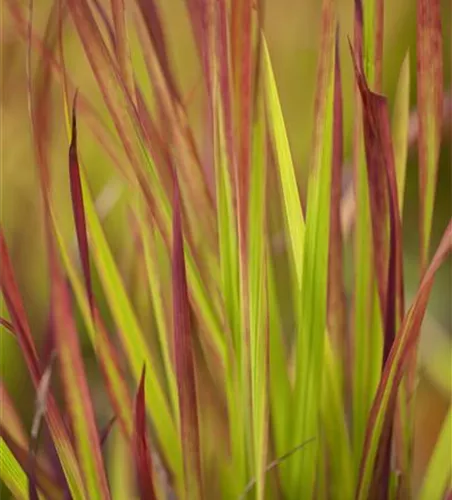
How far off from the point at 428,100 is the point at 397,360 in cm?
15

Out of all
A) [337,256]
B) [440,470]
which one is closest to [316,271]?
[337,256]

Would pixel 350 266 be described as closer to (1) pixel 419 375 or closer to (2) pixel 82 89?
(1) pixel 419 375

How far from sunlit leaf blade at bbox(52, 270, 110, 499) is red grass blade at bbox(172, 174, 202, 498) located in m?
0.05

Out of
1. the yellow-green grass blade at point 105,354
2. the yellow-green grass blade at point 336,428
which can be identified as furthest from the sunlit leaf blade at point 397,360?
the yellow-green grass blade at point 105,354

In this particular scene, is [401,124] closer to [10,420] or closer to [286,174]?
[286,174]

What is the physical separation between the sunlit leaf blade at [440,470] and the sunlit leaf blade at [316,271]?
74 mm

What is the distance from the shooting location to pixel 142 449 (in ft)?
1.40

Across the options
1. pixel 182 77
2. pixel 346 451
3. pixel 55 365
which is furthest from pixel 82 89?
pixel 346 451

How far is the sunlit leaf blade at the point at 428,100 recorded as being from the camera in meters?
0.44

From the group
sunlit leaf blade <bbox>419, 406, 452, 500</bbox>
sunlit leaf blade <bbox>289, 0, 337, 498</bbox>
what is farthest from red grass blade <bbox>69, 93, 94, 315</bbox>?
sunlit leaf blade <bbox>419, 406, 452, 500</bbox>

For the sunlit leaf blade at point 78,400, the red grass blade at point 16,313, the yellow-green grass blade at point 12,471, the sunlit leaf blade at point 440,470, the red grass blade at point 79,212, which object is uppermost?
the red grass blade at point 79,212

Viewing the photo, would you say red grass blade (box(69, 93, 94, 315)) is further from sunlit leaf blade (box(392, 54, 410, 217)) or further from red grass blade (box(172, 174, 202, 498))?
sunlit leaf blade (box(392, 54, 410, 217))

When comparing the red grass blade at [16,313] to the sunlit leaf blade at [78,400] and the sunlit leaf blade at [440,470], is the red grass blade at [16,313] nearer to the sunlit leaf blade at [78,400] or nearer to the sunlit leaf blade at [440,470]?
the sunlit leaf blade at [78,400]

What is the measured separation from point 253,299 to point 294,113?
0.13 meters
